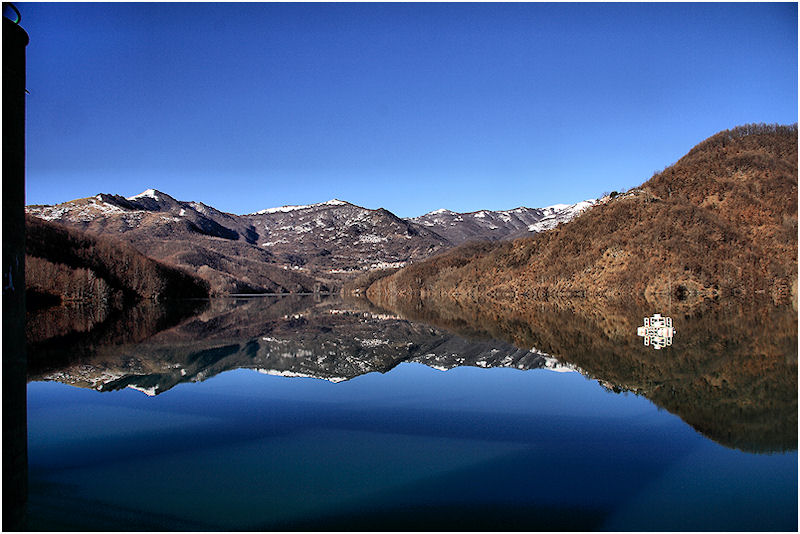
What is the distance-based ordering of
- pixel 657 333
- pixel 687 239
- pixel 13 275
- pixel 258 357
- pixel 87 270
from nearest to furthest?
pixel 13 275 → pixel 258 357 → pixel 657 333 → pixel 687 239 → pixel 87 270

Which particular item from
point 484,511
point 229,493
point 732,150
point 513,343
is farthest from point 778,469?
point 732,150

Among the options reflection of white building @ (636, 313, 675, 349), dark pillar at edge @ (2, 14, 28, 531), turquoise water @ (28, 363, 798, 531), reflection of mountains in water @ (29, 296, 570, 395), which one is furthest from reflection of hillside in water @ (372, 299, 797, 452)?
dark pillar at edge @ (2, 14, 28, 531)

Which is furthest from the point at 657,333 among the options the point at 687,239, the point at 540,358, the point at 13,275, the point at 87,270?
the point at 87,270

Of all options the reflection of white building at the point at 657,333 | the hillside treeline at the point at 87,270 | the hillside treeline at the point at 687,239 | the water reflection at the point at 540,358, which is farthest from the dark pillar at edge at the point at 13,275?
the hillside treeline at the point at 87,270

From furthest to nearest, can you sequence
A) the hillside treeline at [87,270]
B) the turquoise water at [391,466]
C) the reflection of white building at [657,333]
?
the hillside treeline at [87,270] < the reflection of white building at [657,333] < the turquoise water at [391,466]

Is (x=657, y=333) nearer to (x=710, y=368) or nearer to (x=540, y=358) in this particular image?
(x=540, y=358)

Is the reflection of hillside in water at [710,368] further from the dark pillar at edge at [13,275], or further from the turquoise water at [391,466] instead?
the dark pillar at edge at [13,275]
